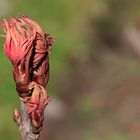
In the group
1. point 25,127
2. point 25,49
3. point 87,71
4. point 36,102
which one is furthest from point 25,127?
point 87,71

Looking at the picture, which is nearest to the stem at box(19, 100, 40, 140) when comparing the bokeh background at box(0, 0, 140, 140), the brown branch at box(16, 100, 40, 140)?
the brown branch at box(16, 100, 40, 140)

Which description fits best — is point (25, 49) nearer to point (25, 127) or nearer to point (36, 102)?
point (36, 102)

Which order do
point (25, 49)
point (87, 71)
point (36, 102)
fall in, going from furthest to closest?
point (87, 71) < point (36, 102) < point (25, 49)

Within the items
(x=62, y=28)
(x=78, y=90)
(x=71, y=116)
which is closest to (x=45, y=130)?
(x=71, y=116)

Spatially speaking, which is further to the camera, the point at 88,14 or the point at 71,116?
the point at 88,14

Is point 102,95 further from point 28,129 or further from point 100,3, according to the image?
point 28,129
